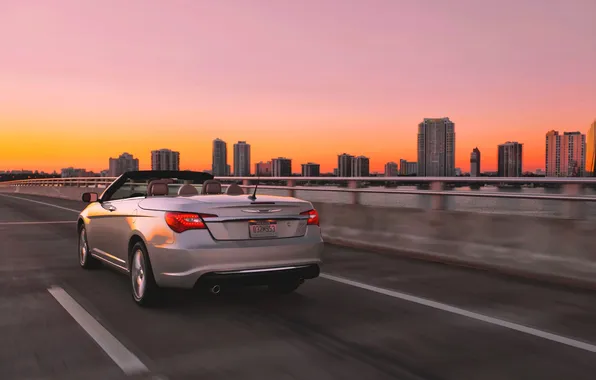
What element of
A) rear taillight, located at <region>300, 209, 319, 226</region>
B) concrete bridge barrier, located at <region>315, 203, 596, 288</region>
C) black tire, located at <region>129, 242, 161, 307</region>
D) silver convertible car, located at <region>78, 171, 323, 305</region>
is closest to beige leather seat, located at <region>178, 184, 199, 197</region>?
silver convertible car, located at <region>78, 171, 323, 305</region>

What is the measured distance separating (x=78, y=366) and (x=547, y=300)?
5.03 meters

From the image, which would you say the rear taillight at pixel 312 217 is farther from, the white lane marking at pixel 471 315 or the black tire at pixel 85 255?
the black tire at pixel 85 255

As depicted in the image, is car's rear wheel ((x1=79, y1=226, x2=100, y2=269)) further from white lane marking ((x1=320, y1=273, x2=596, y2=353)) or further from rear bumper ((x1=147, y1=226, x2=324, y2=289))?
white lane marking ((x1=320, y1=273, x2=596, y2=353))

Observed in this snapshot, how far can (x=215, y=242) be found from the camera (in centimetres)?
579

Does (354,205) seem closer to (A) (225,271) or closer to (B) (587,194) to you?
(B) (587,194)

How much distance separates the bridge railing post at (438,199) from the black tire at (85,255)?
18.4 feet

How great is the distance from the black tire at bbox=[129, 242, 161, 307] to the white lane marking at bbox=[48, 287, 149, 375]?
567mm

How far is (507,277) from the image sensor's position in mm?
8305

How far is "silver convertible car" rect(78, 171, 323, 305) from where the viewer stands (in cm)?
576

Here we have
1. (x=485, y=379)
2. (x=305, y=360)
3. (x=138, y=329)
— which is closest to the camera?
(x=485, y=379)

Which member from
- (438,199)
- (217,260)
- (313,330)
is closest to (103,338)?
(217,260)

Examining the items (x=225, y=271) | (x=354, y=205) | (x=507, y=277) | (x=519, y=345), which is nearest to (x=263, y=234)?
(x=225, y=271)

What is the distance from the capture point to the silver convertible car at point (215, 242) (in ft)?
18.9

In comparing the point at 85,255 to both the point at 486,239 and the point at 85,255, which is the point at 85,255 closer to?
the point at 85,255
